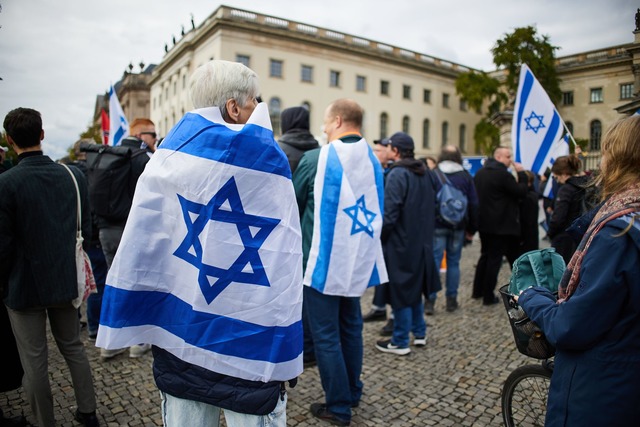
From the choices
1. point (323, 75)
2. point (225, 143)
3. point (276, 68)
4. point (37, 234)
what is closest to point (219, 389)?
point (225, 143)

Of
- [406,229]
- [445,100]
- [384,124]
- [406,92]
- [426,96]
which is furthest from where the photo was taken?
[445,100]

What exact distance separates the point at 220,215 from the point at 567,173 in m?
4.99

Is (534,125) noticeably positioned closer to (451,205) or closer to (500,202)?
(500,202)

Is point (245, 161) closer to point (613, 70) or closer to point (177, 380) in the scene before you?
point (177, 380)

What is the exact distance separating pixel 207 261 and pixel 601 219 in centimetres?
144

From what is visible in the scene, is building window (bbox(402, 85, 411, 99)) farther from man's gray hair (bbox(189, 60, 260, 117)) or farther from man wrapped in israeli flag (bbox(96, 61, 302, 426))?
man wrapped in israeli flag (bbox(96, 61, 302, 426))

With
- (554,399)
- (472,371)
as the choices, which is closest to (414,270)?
(472,371)

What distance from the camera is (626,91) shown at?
17.0ft

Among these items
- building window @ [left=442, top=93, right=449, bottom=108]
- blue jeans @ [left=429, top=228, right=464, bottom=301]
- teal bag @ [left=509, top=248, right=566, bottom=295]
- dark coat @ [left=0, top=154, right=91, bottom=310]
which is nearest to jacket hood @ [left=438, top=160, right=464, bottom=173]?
blue jeans @ [left=429, top=228, right=464, bottom=301]

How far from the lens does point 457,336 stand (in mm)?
5219

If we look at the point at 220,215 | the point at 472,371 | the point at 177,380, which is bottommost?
the point at 472,371

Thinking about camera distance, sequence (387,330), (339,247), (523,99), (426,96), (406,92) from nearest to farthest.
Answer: (339,247) < (387,330) < (523,99) < (406,92) < (426,96)

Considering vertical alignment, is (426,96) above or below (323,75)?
above

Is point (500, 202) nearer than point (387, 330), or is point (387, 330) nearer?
point (387, 330)
